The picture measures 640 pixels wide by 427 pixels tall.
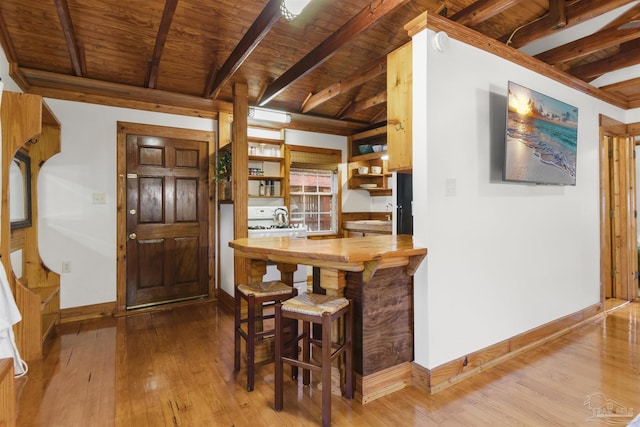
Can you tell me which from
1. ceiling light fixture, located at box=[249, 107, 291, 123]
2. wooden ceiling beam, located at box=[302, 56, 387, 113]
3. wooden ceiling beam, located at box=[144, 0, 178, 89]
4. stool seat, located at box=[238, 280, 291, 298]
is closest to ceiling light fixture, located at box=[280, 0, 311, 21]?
wooden ceiling beam, located at box=[144, 0, 178, 89]

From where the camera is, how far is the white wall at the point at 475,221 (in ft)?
6.97

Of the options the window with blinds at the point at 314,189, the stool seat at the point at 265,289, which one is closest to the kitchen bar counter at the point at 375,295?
the stool seat at the point at 265,289

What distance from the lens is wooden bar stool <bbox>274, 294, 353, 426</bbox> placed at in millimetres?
1780

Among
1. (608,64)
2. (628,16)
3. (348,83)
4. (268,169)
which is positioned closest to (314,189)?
(268,169)

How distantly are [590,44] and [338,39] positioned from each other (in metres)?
2.24

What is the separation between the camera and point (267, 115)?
411 centimetres

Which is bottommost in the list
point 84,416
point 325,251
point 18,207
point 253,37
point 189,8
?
point 84,416

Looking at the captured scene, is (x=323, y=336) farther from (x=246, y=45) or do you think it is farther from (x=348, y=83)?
(x=348, y=83)

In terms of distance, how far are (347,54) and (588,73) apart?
263 cm

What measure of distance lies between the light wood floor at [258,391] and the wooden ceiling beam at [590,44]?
2553 millimetres

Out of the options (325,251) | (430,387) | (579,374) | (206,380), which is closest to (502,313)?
(579,374)

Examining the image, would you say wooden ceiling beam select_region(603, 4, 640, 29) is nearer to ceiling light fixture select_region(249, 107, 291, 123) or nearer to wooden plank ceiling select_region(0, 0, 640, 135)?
wooden plank ceiling select_region(0, 0, 640, 135)

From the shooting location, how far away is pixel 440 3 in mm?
2732

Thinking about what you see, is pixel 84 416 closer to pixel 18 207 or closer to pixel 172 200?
pixel 18 207
